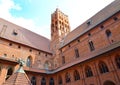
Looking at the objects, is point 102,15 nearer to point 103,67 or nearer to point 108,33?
point 108,33

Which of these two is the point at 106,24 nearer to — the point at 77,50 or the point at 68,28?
the point at 77,50

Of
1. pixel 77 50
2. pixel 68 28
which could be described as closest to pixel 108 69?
pixel 77 50

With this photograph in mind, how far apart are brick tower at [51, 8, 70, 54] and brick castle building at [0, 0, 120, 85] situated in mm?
268

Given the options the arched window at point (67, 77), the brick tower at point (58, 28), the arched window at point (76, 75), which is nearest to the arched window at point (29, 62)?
the brick tower at point (58, 28)

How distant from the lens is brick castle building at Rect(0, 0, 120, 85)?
13.2 meters

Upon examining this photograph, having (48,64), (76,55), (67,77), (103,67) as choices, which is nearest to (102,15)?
(76,55)

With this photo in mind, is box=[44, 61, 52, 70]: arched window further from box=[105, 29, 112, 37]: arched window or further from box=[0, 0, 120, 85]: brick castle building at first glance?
box=[105, 29, 112, 37]: arched window

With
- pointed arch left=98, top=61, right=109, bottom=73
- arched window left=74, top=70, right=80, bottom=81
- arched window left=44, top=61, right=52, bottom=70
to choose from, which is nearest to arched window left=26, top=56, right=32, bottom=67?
arched window left=44, top=61, right=52, bottom=70

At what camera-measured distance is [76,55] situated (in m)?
19.7

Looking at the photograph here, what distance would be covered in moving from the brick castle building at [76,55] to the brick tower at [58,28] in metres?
0.27

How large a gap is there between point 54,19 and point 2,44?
1703 cm

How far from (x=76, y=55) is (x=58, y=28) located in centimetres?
1078

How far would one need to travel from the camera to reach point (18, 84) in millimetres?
5566

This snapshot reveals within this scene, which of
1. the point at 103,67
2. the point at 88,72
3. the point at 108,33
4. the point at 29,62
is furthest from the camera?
the point at 29,62
